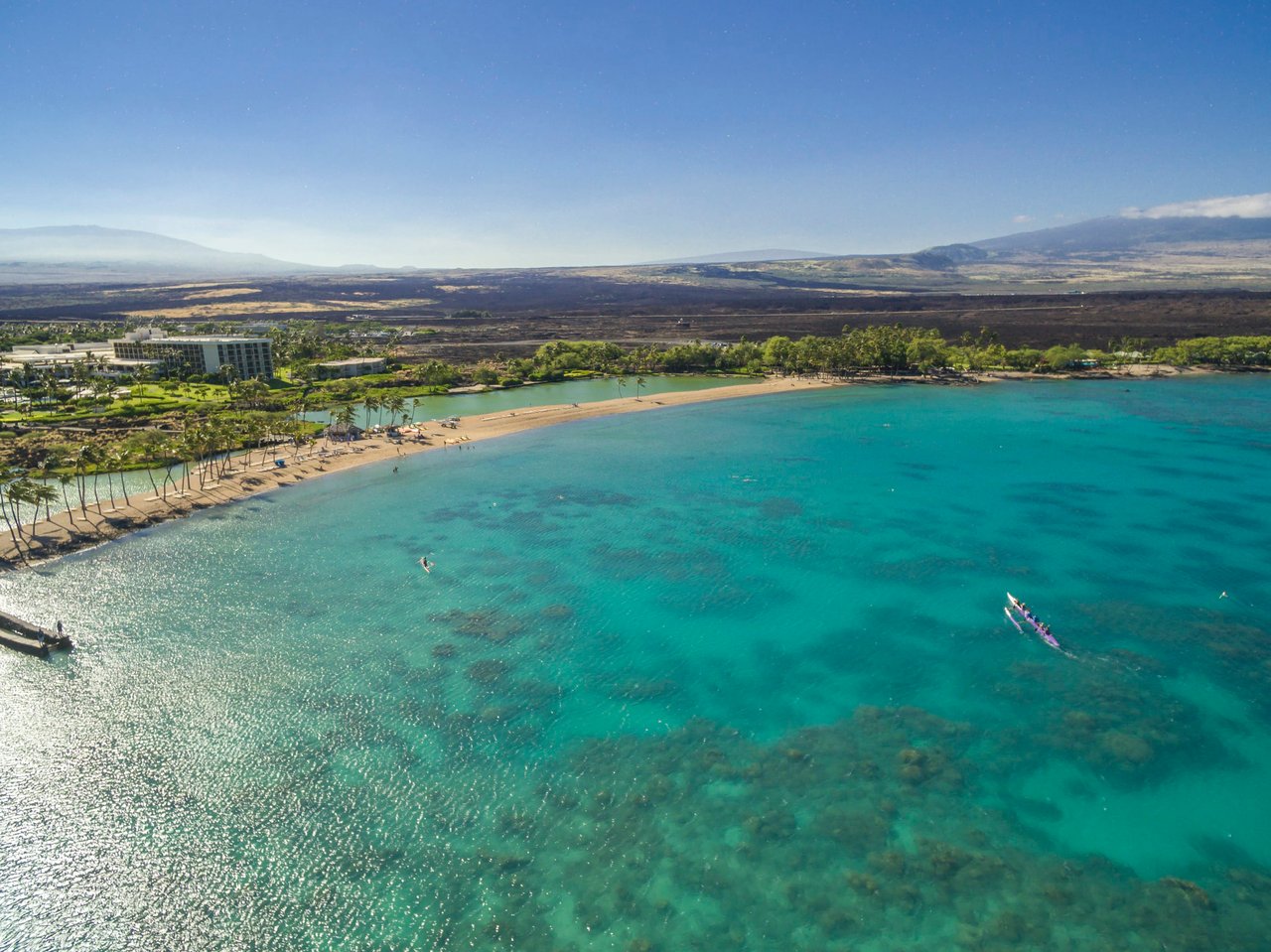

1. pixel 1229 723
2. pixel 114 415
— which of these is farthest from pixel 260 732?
pixel 114 415

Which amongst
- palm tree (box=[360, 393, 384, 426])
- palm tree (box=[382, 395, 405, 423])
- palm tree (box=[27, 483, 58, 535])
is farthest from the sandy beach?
palm tree (box=[360, 393, 384, 426])

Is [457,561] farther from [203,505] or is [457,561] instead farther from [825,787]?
[825,787]

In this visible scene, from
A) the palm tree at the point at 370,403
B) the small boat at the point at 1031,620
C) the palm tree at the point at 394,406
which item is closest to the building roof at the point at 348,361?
the palm tree at the point at 370,403

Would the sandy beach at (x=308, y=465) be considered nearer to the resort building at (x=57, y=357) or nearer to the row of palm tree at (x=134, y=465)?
the row of palm tree at (x=134, y=465)

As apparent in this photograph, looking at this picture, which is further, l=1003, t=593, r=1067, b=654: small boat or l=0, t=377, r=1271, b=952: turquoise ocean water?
l=1003, t=593, r=1067, b=654: small boat

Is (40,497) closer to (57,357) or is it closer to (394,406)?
(394,406)

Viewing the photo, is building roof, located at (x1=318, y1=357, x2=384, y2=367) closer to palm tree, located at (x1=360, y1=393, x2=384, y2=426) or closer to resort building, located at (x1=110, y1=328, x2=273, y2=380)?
resort building, located at (x1=110, y1=328, x2=273, y2=380)
